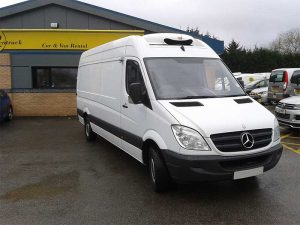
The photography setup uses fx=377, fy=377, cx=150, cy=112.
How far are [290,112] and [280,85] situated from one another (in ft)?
23.1

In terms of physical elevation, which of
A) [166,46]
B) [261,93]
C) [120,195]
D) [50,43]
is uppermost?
[50,43]

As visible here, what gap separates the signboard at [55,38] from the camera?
15625 mm

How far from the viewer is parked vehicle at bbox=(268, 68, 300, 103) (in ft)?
55.0

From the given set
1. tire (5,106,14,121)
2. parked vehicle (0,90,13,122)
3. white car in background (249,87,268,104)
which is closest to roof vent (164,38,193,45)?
parked vehicle (0,90,13,122)

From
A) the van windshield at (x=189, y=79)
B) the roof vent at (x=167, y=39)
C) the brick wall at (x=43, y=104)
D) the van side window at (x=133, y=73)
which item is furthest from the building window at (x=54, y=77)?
the van windshield at (x=189, y=79)

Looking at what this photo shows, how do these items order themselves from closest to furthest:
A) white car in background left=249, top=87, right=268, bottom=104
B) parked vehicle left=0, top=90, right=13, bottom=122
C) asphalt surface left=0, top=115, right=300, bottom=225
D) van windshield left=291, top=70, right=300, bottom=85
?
asphalt surface left=0, top=115, right=300, bottom=225 < parked vehicle left=0, top=90, right=13, bottom=122 < van windshield left=291, top=70, right=300, bottom=85 < white car in background left=249, top=87, right=268, bottom=104

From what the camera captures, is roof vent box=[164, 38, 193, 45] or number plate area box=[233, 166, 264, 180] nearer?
number plate area box=[233, 166, 264, 180]

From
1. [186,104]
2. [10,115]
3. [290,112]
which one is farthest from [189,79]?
[10,115]

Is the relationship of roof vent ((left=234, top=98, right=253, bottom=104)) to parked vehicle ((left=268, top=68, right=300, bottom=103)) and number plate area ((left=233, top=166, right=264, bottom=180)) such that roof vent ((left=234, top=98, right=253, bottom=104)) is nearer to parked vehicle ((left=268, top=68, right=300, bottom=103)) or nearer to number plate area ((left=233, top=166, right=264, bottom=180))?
number plate area ((left=233, top=166, right=264, bottom=180))

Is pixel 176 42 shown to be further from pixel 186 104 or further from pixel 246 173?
pixel 246 173

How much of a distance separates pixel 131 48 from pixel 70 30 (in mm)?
9731

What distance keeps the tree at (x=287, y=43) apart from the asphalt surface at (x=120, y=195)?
5681 cm

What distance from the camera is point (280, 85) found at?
1717cm

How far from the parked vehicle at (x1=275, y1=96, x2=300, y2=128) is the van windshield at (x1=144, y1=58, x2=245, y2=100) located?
180 inches
